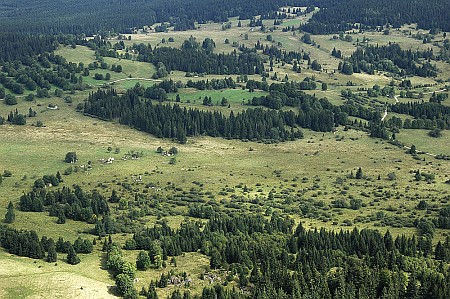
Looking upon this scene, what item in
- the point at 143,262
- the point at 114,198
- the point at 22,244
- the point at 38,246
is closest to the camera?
the point at 143,262

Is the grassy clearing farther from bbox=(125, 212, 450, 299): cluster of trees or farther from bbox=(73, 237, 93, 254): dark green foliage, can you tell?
bbox=(125, 212, 450, 299): cluster of trees

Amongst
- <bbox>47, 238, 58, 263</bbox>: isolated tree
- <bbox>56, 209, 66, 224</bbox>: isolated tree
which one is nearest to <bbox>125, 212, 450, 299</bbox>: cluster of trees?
<bbox>47, 238, 58, 263</bbox>: isolated tree

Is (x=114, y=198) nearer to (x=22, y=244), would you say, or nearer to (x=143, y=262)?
(x=22, y=244)

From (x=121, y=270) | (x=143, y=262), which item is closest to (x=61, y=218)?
(x=143, y=262)

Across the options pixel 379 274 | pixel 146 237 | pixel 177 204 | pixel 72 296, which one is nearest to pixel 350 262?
pixel 379 274

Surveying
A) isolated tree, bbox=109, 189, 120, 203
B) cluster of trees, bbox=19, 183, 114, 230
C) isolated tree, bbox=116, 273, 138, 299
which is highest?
isolated tree, bbox=116, 273, 138, 299

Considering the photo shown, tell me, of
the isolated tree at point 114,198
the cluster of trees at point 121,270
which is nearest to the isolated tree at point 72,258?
the cluster of trees at point 121,270

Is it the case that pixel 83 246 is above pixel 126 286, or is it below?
below

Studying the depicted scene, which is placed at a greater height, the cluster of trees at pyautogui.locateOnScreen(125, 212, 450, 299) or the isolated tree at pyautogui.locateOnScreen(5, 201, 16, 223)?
the isolated tree at pyautogui.locateOnScreen(5, 201, 16, 223)

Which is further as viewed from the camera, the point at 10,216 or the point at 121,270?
the point at 10,216

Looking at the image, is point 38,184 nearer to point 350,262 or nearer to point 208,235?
point 208,235

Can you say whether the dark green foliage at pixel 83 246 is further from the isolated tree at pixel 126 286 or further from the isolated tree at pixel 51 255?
the isolated tree at pixel 126 286
